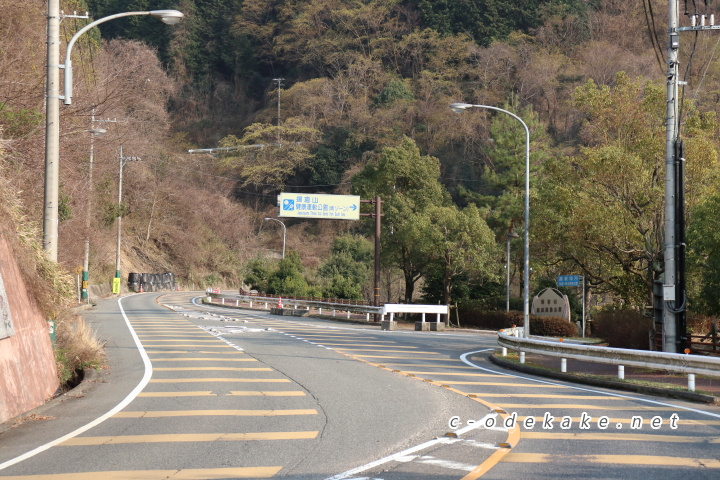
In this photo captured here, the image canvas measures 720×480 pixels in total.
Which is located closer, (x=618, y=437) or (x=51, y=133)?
(x=618, y=437)

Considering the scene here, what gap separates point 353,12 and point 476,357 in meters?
76.9

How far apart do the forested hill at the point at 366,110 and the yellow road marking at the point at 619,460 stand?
35.5 meters

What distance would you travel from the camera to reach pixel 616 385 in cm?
1560

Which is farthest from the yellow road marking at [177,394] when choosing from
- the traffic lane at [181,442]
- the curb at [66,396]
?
the curb at [66,396]

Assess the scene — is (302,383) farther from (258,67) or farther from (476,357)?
(258,67)

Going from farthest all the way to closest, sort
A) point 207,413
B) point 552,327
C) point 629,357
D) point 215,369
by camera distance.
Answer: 1. point 552,327
2. point 215,369
3. point 629,357
4. point 207,413

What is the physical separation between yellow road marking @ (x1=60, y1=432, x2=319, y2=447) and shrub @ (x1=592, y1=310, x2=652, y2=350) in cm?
1480

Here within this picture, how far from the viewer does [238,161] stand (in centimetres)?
9031

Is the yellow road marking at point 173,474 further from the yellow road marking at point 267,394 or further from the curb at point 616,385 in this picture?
the curb at point 616,385

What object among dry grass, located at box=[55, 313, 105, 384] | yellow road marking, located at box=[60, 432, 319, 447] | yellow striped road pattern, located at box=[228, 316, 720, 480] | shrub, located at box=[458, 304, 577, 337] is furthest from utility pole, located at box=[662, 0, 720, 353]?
shrub, located at box=[458, 304, 577, 337]

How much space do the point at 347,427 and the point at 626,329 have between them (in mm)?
15011

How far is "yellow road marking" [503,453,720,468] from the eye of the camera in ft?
27.4

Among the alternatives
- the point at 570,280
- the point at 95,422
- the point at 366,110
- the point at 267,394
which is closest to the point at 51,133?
the point at 267,394

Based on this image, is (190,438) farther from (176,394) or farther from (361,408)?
(176,394)
